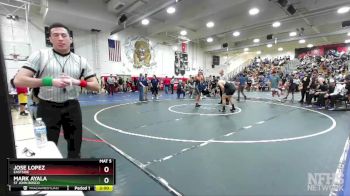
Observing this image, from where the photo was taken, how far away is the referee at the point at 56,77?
197cm

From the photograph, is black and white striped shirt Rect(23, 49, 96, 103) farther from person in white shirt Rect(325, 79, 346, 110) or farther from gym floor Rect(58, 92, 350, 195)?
person in white shirt Rect(325, 79, 346, 110)

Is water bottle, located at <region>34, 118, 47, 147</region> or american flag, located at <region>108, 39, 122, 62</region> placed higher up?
american flag, located at <region>108, 39, 122, 62</region>

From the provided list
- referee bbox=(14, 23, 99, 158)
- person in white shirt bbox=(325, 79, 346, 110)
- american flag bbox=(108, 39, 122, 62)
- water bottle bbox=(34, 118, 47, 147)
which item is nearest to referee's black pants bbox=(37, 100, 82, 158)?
referee bbox=(14, 23, 99, 158)

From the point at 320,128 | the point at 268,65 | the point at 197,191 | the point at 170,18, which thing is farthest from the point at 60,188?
the point at 268,65

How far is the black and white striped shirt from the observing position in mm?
2029

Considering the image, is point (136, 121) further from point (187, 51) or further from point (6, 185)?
point (187, 51)

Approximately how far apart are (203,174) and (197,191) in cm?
42

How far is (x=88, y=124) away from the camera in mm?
5910

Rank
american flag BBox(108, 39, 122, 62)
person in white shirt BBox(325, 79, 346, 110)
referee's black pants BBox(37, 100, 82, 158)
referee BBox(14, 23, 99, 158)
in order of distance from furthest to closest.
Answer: american flag BBox(108, 39, 122, 62), person in white shirt BBox(325, 79, 346, 110), referee's black pants BBox(37, 100, 82, 158), referee BBox(14, 23, 99, 158)
